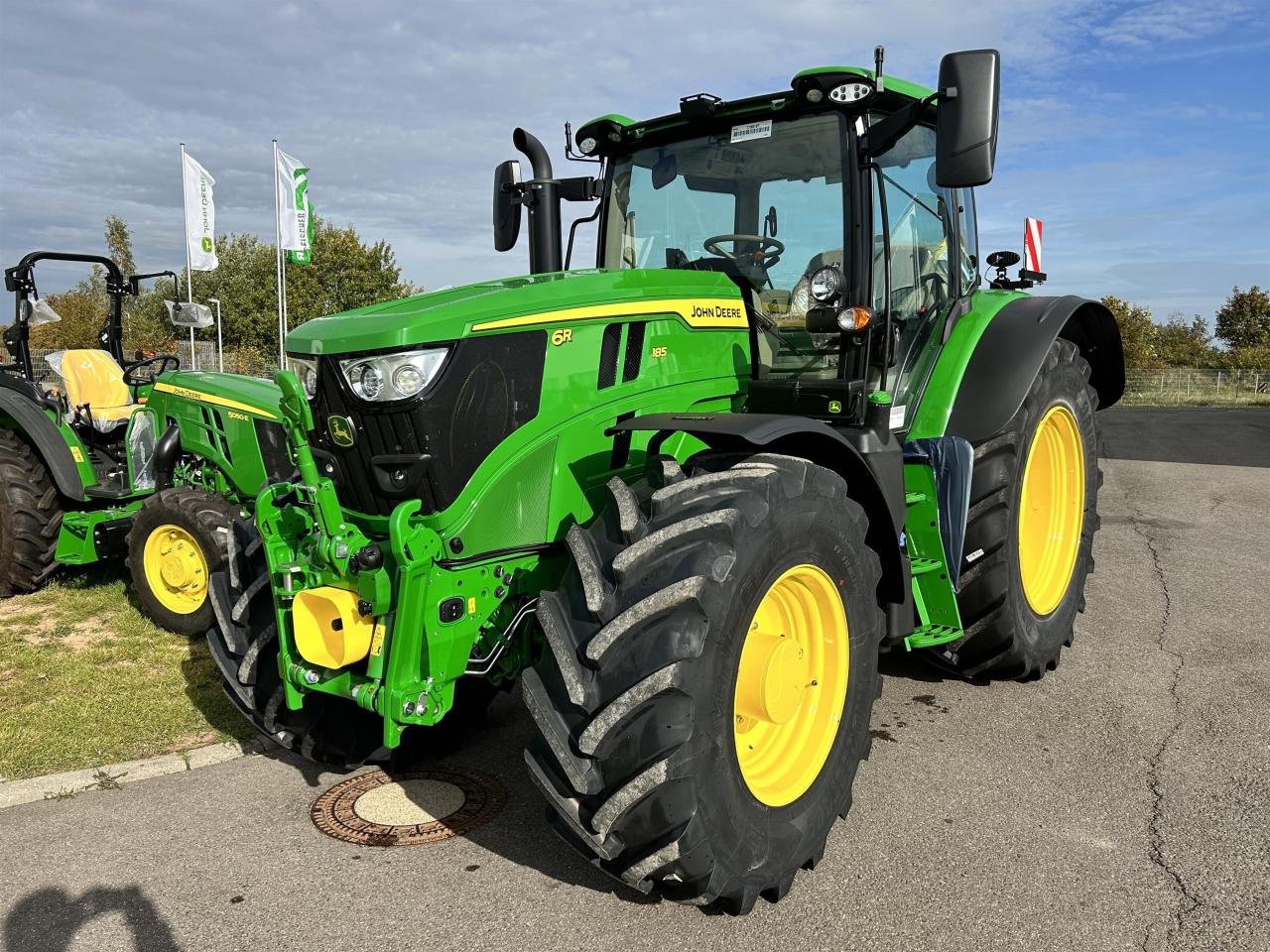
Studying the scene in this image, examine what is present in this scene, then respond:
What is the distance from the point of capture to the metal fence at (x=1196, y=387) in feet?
98.3

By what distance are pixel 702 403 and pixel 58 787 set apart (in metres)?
2.80

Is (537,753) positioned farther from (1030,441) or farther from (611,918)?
(1030,441)

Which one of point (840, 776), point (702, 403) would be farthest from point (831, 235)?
point (840, 776)

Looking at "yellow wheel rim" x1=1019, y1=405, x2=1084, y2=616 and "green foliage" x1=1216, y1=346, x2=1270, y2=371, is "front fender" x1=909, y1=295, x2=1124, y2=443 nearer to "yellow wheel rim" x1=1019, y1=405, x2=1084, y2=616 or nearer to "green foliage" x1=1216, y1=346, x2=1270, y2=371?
"yellow wheel rim" x1=1019, y1=405, x2=1084, y2=616

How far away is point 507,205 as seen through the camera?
4.51 meters

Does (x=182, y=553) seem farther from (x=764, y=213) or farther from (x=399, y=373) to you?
(x=764, y=213)

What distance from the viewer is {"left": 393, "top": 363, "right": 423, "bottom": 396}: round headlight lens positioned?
2840mm

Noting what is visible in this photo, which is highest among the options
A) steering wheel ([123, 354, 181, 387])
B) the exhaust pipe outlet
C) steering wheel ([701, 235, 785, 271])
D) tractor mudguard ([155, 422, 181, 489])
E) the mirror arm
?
the mirror arm

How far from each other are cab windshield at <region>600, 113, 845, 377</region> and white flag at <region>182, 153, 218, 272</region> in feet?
47.1

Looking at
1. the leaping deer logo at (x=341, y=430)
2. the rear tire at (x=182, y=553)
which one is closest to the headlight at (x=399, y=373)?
the leaping deer logo at (x=341, y=430)

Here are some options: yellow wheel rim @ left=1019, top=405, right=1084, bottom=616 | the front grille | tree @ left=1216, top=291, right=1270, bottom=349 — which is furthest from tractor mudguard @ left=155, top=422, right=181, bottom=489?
tree @ left=1216, top=291, right=1270, bottom=349

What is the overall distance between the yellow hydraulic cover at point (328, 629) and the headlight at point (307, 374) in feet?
2.13

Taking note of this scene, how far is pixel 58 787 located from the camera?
368 cm

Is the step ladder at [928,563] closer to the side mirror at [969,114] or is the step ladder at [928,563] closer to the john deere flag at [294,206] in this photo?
the side mirror at [969,114]
